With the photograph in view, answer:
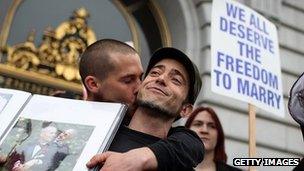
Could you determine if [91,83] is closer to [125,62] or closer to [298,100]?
[125,62]

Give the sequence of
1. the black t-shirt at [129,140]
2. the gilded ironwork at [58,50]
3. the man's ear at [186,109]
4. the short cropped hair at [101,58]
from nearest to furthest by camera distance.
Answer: the black t-shirt at [129,140] < the man's ear at [186,109] < the short cropped hair at [101,58] < the gilded ironwork at [58,50]

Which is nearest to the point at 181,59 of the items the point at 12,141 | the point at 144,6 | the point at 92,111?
the point at 92,111

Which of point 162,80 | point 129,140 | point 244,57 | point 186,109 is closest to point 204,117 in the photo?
point 244,57

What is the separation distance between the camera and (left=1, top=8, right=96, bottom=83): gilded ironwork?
6.23m

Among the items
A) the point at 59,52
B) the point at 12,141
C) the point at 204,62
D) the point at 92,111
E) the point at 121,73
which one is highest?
the point at 204,62

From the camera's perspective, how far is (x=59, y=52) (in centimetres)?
653

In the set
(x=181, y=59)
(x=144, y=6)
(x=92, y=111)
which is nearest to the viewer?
(x=92, y=111)

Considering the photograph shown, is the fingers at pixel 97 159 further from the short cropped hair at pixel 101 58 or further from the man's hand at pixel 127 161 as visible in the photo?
the short cropped hair at pixel 101 58

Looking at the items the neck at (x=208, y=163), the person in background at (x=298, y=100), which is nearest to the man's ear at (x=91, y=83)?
the person in background at (x=298, y=100)

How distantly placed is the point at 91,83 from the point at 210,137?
161 centimetres

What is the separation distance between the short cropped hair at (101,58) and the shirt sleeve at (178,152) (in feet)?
1.63

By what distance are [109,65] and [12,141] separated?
0.63 m

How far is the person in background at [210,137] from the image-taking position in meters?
3.30

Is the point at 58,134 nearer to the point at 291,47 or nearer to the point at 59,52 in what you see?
the point at 59,52
